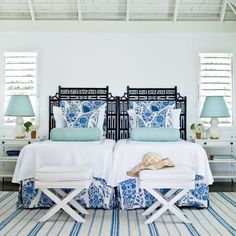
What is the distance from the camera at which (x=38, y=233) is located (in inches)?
132

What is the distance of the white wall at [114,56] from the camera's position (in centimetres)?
629

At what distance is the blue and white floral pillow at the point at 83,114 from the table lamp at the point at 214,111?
1.59 m

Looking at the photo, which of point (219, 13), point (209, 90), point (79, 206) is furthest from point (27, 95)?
point (219, 13)

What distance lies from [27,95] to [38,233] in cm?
301

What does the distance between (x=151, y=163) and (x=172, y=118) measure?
1.79m

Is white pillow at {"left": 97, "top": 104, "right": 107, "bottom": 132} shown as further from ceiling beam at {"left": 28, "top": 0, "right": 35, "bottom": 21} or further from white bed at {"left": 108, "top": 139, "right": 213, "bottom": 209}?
ceiling beam at {"left": 28, "top": 0, "right": 35, "bottom": 21}

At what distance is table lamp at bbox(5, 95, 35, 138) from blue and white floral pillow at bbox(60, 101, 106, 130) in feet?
1.71

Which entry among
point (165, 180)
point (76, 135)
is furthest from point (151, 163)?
point (76, 135)

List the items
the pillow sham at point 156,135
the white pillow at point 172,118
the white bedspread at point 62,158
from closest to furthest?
the white bedspread at point 62,158
the pillow sham at point 156,135
the white pillow at point 172,118

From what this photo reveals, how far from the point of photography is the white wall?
6.29 m

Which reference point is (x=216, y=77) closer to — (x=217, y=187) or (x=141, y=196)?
(x=217, y=187)

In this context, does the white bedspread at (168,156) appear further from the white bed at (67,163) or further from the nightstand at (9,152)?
the nightstand at (9,152)

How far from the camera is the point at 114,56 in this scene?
631 centimetres

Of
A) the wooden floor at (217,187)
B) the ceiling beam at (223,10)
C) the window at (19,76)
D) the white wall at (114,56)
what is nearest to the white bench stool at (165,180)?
the wooden floor at (217,187)
